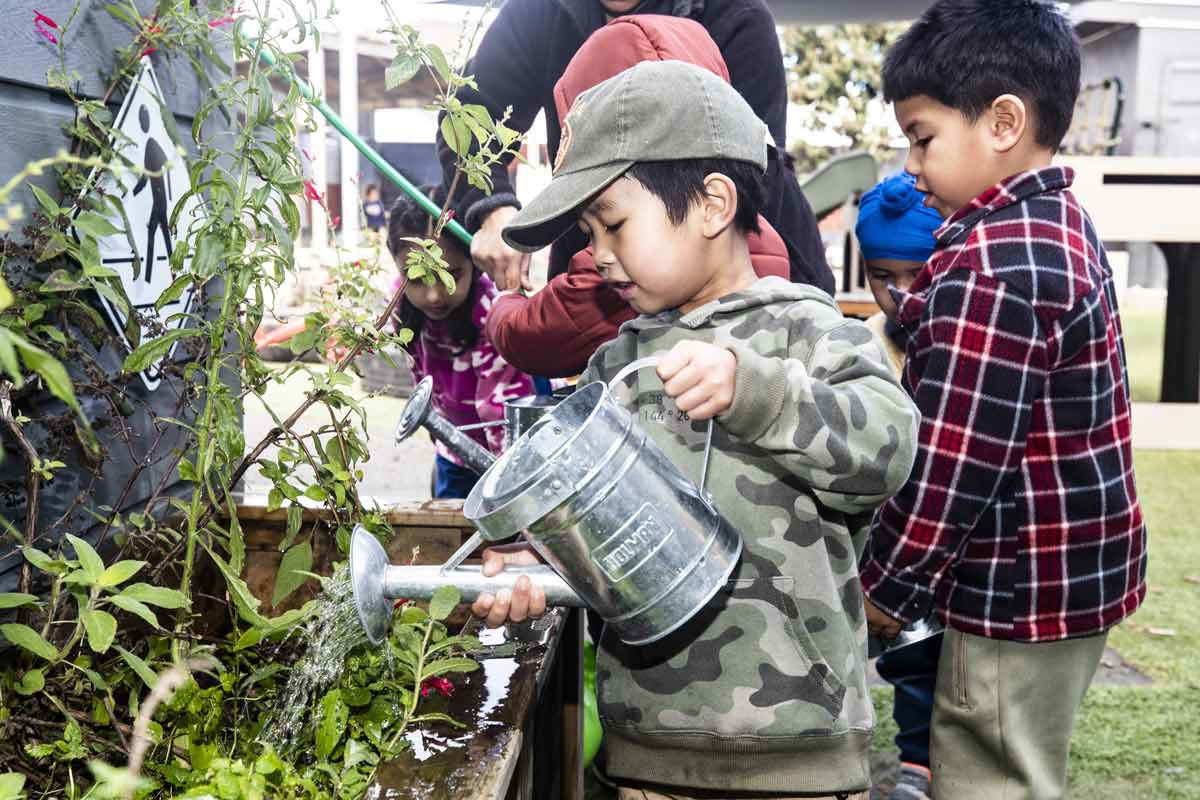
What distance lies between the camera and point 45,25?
72.3 inches

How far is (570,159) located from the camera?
167 centimetres

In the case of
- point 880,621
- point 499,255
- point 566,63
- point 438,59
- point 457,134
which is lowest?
point 880,621

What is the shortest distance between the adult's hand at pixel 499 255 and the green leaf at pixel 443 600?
3.31 ft

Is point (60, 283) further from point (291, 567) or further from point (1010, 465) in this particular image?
point (1010, 465)

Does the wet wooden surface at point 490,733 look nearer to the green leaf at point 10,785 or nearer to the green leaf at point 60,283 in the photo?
the green leaf at point 10,785

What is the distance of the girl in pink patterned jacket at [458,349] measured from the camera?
362cm

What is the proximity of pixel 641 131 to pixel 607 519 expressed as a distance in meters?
0.57

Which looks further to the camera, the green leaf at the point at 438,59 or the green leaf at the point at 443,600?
the green leaf at the point at 438,59

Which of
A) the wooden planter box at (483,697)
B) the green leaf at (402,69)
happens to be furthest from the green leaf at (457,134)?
the wooden planter box at (483,697)

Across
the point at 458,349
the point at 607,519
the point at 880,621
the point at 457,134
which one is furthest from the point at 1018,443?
the point at 458,349

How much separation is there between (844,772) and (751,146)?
882 millimetres

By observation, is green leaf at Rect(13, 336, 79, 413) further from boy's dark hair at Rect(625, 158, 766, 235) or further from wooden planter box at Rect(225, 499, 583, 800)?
boy's dark hair at Rect(625, 158, 766, 235)

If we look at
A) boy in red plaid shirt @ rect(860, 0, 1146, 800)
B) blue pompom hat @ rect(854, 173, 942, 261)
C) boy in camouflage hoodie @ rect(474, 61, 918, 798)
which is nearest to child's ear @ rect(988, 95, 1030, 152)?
boy in red plaid shirt @ rect(860, 0, 1146, 800)

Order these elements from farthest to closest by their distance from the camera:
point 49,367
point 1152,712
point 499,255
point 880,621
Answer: point 1152,712 → point 499,255 → point 880,621 → point 49,367
